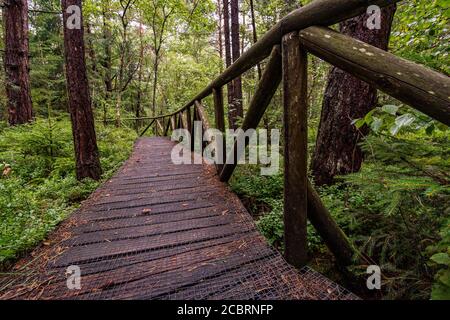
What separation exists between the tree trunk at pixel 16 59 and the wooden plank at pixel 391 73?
832 cm

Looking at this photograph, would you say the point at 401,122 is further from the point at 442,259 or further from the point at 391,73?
the point at 442,259

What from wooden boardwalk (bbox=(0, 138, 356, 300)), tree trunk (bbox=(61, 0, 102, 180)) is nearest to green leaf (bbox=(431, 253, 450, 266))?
wooden boardwalk (bbox=(0, 138, 356, 300))

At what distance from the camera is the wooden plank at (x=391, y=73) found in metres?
0.84

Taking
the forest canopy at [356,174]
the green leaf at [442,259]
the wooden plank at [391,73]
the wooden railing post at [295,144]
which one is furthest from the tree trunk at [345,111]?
the green leaf at [442,259]

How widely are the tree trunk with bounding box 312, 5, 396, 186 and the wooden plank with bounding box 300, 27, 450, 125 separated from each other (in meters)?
1.88

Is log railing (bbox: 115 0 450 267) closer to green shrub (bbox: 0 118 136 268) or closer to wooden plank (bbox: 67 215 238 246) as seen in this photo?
wooden plank (bbox: 67 215 238 246)

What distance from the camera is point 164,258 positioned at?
5.86 ft

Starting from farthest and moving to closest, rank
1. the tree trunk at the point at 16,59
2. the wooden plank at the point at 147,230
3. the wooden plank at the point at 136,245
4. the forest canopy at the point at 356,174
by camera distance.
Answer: the tree trunk at the point at 16,59 → the wooden plank at the point at 147,230 → the wooden plank at the point at 136,245 → the forest canopy at the point at 356,174

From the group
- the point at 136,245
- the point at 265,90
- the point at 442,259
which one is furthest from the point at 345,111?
the point at 136,245

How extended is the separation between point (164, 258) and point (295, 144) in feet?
4.01

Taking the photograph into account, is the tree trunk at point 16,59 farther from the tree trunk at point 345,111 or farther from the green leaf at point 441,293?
the green leaf at point 441,293

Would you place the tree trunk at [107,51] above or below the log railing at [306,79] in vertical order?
above

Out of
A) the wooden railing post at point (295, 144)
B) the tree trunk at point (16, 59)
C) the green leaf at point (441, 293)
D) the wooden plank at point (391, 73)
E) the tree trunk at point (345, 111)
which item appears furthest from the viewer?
the tree trunk at point (16, 59)

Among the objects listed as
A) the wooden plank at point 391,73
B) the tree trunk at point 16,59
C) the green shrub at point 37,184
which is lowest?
the green shrub at point 37,184
